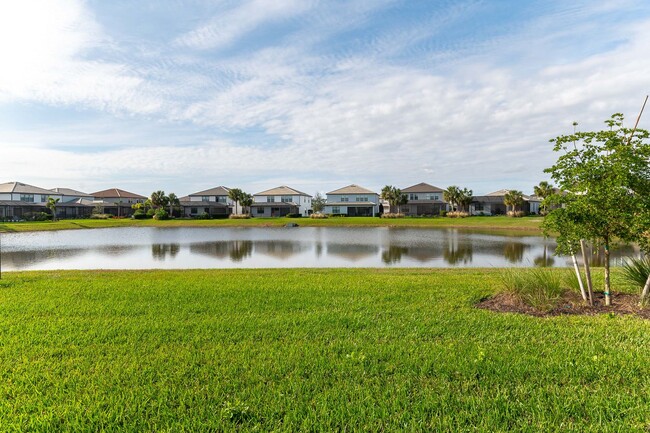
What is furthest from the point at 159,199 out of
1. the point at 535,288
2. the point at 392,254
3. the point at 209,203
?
the point at 535,288

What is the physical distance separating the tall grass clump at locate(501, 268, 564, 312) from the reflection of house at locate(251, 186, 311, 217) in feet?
221

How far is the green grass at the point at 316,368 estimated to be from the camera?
11.9ft

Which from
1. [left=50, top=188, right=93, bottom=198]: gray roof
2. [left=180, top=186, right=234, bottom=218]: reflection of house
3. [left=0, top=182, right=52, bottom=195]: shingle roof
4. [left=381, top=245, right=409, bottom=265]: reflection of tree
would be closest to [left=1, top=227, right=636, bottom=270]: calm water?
[left=381, top=245, right=409, bottom=265]: reflection of tree

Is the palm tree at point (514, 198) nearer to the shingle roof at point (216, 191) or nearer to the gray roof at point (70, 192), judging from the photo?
the shingle roof at point (216, 191)

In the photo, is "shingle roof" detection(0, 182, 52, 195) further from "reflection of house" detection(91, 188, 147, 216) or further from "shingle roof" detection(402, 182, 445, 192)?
"shingle roof" detection(402, 182, 445, 192)

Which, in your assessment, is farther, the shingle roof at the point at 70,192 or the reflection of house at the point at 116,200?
the shingle roof at the point at 70,192

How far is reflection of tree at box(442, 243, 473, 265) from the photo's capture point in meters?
19.5

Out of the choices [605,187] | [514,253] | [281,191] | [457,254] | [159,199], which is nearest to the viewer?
[605,187]

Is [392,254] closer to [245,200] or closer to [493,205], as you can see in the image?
[245,200]

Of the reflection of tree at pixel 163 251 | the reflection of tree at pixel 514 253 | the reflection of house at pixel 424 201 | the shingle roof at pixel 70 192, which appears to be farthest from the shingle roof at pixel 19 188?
the reflection of tree at pixel 514 253

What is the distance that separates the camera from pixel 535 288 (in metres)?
7.67

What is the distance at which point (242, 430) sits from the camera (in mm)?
3430

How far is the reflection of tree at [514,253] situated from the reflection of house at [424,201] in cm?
4882

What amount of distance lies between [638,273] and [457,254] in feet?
47.7
